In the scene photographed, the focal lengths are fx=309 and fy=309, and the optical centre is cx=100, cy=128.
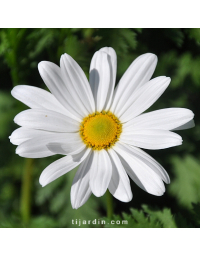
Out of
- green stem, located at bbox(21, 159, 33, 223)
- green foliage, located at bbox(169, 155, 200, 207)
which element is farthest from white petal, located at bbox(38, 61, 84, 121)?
green foliage, located at bbox(169, 155, 200, 207)

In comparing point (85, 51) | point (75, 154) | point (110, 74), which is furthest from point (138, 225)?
point (85, 51)

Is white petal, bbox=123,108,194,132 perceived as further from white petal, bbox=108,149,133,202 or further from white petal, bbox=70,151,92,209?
white petal, bbox=70,151,92,209

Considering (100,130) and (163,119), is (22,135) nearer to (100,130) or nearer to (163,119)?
(100,130)

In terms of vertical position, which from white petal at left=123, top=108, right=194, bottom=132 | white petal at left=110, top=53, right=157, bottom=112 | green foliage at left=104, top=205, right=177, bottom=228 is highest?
white petal at left=110, top=53, right=157, bottom=112

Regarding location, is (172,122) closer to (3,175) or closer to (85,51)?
(85,51)

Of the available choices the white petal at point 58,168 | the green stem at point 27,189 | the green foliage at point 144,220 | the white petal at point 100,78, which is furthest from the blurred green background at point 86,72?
the white petal at point 58,168

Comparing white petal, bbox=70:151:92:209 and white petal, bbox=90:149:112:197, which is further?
white petal, bbox=70:151:92:209
